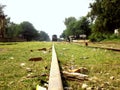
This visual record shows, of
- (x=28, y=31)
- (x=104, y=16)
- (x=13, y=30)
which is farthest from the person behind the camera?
(x=28, y=31)

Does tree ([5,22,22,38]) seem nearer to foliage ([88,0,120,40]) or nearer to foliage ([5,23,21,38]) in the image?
foliage ([5,23,21,38])

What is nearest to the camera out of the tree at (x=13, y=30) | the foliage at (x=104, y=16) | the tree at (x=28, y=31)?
the foliage at (x=104, y=16)

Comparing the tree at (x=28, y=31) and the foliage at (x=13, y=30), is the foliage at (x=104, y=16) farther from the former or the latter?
the tree at (x=28, y=31)

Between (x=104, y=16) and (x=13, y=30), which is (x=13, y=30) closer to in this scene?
(x=13, y=30)

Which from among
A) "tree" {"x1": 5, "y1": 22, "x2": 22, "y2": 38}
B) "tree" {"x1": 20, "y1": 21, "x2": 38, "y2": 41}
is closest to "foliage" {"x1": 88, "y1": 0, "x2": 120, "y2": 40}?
"tree" {"x1": 5, "y1": 22, "x2": 22, "y2": 38}

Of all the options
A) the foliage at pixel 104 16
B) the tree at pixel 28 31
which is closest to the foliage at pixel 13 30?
the tree at pixel 28 31

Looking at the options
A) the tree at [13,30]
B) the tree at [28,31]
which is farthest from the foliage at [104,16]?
the tree at [28,31]

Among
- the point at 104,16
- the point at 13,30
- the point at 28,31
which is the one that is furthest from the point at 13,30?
the point at 104,16

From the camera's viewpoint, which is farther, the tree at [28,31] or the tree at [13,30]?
the tree at [28,31]

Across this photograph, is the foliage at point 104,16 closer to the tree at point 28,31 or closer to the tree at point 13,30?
the tree at point 13,30

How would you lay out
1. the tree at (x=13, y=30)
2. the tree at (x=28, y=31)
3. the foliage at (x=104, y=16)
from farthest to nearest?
the tree at (x=28, y=31)
the tree at (x=13, y=30)
the foliage at (x=104, y=16)

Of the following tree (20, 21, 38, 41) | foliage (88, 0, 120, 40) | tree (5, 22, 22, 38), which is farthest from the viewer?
tree (20, 21, 38, 41)

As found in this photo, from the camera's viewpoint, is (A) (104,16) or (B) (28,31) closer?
(A) (104,16)

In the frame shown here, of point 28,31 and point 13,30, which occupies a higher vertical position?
point 13,30
